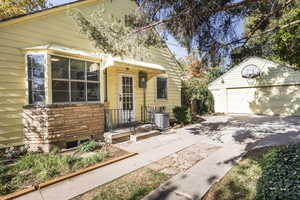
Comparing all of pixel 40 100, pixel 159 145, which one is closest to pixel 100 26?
pixel 40 100

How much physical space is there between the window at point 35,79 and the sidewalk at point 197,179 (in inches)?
180

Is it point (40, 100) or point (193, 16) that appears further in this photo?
point (40, 100)

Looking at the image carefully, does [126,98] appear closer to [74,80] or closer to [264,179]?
[74,80]

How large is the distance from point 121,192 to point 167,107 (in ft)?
24.5

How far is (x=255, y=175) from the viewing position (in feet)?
9.97

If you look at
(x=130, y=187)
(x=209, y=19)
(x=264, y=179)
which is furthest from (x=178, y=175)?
(x=209, y=19)

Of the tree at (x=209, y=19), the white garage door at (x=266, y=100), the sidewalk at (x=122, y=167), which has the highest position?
the tree at (x=209, y=19)

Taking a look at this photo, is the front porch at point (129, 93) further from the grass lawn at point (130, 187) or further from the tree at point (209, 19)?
the grass lawn at point (130, 187)

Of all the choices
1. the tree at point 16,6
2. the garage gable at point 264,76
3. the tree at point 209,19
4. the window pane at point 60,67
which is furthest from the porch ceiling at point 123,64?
the garage gable at point 264,76

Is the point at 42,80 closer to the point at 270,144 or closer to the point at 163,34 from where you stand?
the point at 163,34

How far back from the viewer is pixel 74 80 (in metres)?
5.35

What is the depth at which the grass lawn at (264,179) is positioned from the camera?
178 cm

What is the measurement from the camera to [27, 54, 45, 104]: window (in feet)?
15.7

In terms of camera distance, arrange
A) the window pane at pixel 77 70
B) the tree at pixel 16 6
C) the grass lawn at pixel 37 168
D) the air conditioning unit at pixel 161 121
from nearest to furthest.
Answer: the grass lawn at pixel 37 168
the window pane at pixel 77 70
the air conditioning unit at pixel 161 121
the tree at pixel 16 6
